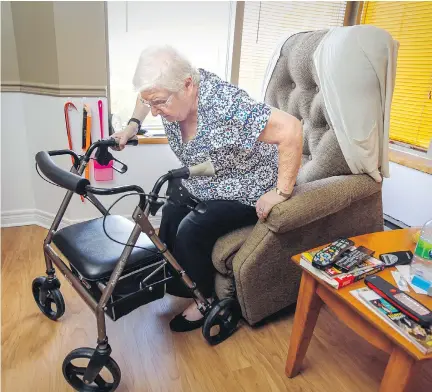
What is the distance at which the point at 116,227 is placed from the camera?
131cm

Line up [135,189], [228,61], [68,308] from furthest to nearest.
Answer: [228,61] → [68,308] → [135,189]

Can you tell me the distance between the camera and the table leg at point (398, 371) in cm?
83

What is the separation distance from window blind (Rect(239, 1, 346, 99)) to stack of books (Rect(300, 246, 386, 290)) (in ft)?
5.05

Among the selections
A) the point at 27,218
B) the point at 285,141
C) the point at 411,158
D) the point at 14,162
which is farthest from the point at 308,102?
the point at 27,218

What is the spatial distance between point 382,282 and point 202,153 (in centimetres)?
72

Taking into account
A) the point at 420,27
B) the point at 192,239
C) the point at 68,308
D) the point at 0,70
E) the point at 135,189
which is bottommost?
the point at 68,308

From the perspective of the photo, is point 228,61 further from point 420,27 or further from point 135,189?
point 135,189

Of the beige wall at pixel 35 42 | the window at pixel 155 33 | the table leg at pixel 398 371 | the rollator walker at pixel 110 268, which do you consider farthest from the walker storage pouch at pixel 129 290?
the beige wall at pixel 35 42

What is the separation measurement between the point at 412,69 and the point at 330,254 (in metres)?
1.56

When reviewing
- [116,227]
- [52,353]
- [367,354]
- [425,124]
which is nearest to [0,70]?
[116,227]

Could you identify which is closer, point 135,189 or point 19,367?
point 135,189

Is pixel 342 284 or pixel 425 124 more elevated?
pixel 425 124

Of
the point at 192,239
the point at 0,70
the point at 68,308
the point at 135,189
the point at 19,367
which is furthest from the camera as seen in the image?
the point at 0,70

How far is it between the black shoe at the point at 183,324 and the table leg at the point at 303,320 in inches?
15.5
